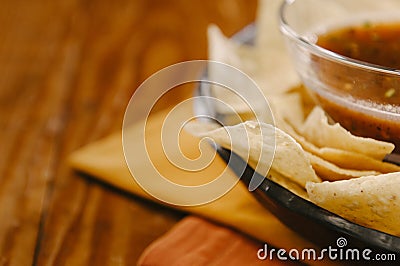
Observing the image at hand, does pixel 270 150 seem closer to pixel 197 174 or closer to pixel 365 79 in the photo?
pixel 365 79

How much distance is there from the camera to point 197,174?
126cm

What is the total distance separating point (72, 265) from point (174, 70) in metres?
0.71

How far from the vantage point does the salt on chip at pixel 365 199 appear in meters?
0.85

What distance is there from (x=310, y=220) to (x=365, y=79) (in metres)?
0.26

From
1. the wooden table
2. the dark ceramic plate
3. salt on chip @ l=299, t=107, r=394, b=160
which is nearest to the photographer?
the dark ceramic plate

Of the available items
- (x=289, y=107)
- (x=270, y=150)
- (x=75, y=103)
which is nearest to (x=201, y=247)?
(x=270, y=150)

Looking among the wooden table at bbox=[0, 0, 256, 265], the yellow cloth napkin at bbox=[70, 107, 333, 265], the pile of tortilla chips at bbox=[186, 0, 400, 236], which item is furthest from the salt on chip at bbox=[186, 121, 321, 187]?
the wooden table at bbox=[0, 0, 256, 265]

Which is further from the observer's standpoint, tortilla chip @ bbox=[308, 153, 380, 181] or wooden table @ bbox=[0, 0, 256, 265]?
wooden table @ bbox=[0, 0, 256, 265]

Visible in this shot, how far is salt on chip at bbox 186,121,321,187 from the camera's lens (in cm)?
93

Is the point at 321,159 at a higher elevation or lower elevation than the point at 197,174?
higher

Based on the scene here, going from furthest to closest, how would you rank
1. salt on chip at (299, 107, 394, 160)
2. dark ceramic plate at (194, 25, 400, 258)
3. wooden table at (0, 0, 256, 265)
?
wooden table at (0, 0, 256, 265)
salt on chip at (299, 107, 394, 160)
dark ceramic plate at (194, 25, 400, 258)

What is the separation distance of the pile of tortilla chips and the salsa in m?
0.05

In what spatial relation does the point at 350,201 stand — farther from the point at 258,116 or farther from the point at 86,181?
the point at 86,181

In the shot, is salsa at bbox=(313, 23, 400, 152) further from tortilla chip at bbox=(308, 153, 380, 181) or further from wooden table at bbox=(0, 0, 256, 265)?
wooden table at bbox=(0, 0, 256, 265)
